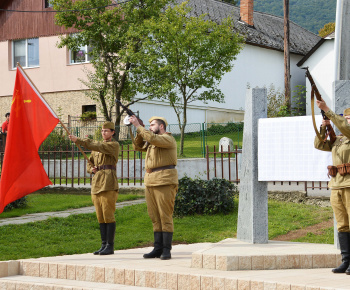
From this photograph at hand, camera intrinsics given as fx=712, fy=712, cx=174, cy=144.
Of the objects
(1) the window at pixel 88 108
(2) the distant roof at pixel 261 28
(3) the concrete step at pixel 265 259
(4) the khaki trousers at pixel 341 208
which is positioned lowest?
(3) the concrete step at pixel 265 259

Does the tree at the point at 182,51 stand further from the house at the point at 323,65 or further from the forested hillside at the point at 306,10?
the forested hillside at the point at 306,10

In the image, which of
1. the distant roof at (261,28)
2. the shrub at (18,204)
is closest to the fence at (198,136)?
the shrub at (18,204)

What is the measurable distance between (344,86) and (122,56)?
65.3ft

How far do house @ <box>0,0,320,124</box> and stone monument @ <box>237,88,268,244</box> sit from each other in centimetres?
2200

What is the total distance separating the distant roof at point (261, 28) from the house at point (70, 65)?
9 centimetres

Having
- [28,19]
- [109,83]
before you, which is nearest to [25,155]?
[109,83]

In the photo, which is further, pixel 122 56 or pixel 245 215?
pixel 122 56

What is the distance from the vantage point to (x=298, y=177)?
9.56 metres

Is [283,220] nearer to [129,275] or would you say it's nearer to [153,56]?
[129,275]

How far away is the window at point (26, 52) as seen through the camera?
35.8 metres

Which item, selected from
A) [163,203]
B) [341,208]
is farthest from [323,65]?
[341,208]

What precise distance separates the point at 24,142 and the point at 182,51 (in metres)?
17.7

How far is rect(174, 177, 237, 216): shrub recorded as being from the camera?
14156 mm

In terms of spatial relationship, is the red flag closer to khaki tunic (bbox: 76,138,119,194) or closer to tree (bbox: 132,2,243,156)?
khaki tunic (bbox: 76,138,119,194)
